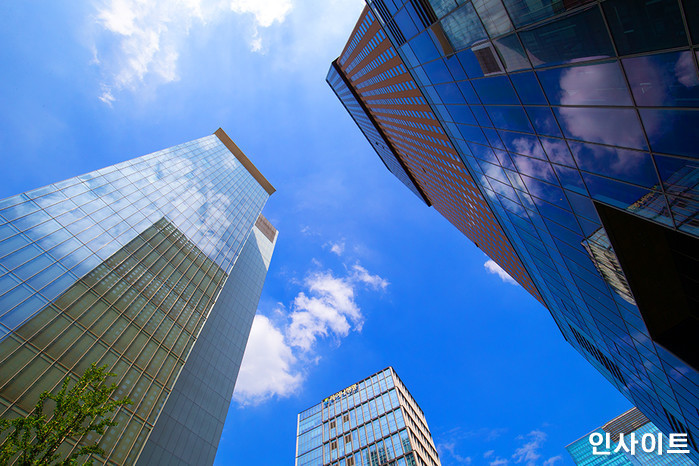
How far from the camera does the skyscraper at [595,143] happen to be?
7188mm

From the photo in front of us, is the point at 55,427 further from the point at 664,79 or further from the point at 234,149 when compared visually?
the point at 234,149

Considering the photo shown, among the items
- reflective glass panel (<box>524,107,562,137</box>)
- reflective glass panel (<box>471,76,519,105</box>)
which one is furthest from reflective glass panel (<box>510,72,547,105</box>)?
reflective glass panel (<box>471,76,519,105</box>)

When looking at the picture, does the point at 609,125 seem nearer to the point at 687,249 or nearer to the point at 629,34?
the point at 629,34

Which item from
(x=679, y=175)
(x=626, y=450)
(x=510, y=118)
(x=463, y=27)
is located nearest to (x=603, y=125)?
(x=679, y=175)

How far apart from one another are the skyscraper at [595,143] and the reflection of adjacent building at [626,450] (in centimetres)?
12340

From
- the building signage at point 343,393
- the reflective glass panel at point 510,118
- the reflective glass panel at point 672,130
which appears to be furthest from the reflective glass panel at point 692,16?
the building signage at point 343,393

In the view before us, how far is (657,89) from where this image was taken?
6.96m

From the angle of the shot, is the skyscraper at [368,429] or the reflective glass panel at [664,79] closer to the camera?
the reflective glass panel at [664,79]

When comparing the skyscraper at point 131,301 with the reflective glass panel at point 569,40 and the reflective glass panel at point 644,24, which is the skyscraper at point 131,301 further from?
the reflective glass panel at point 644,24

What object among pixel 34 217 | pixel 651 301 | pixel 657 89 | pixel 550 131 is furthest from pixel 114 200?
pixel 651 301

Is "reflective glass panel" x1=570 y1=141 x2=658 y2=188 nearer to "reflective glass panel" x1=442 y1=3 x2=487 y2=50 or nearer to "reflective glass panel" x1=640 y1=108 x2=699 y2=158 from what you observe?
"reflective glass panel" x1=640 y1=108 x2=699 y2=158

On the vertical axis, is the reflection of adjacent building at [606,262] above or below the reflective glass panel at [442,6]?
below

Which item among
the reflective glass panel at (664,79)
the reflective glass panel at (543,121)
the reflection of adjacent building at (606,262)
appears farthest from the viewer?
the reflection of adjacent building at (606,262)

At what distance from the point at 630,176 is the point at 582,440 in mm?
183067
